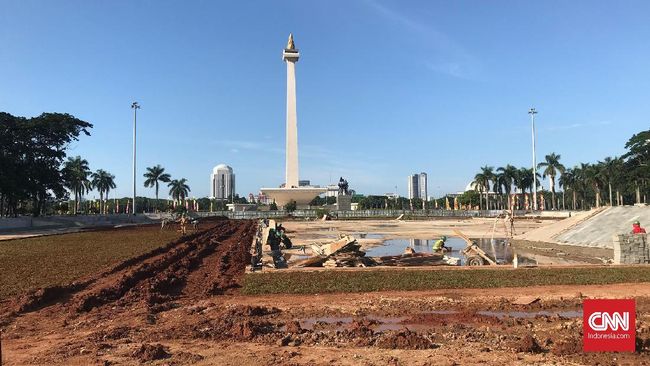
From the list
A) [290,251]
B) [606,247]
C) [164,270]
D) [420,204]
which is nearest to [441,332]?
[164,270]

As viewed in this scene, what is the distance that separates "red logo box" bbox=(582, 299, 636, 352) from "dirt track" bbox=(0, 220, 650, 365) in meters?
0.26

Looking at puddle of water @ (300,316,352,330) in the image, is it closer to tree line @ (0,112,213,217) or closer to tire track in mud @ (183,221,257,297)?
tire track in mud @ (183,221,257,297)

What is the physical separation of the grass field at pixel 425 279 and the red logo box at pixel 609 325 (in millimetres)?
7078

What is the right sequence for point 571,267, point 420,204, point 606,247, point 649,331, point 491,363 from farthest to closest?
point 420,204
point 606,247
point 571,267
point 649,331
point 491,363

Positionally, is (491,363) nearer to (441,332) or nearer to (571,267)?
(441,332)

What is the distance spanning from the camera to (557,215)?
249 feet

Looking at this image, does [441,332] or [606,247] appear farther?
[606,247]

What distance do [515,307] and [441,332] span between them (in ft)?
10.6

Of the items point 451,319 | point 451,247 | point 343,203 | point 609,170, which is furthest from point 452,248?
point 609,170

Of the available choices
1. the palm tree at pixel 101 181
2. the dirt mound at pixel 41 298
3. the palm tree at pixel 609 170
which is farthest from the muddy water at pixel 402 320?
the palm tree at pixel 101 181

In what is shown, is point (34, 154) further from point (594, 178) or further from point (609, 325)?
point (594, 178)

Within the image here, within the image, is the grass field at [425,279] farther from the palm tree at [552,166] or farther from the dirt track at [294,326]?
the palm tree at [552,166]

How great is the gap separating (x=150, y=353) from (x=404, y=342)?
13.7 ft

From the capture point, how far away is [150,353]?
24.7 ft
